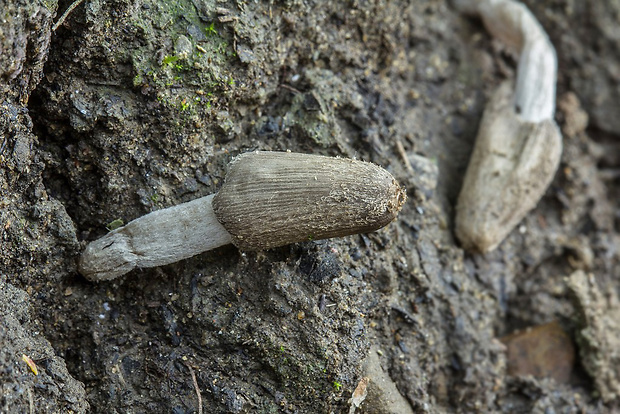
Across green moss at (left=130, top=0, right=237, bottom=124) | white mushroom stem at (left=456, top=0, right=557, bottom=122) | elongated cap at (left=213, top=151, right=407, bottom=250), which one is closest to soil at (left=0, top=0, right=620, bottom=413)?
green moss at (left=130, top=0, right=237, bottom=124)

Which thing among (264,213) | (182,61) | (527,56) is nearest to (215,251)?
(264,213)

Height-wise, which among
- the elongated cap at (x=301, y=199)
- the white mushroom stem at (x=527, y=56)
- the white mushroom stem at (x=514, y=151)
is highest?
the elongated cap at (x=301, y=199)

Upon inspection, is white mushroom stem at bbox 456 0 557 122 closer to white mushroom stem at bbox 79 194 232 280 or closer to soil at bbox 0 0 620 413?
soil at bbox 0 0 620 413

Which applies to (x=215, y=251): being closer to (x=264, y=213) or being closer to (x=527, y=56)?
(x=264, y=213)

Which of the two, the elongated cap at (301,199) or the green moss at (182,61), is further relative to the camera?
the green moss at (182,61)

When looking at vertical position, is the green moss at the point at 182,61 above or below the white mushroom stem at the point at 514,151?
above

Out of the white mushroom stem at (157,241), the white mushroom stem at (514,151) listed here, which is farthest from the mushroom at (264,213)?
the white mushroom stem at (514,151)

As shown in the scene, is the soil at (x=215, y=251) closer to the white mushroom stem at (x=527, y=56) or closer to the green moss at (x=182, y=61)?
the green moss at (x=182, y=61)

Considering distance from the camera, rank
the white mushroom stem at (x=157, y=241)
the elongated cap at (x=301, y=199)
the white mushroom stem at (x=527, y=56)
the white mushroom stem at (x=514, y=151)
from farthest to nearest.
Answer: the white mushroom stem at (x=527, y=56)
the white mushroom stem at (x=514, y=151)
the white mushroom stem at (x=157, y=241)
the elongated cap at (x=301, y=199)

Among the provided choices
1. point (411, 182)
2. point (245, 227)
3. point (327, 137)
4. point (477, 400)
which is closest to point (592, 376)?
point (477, 400)
